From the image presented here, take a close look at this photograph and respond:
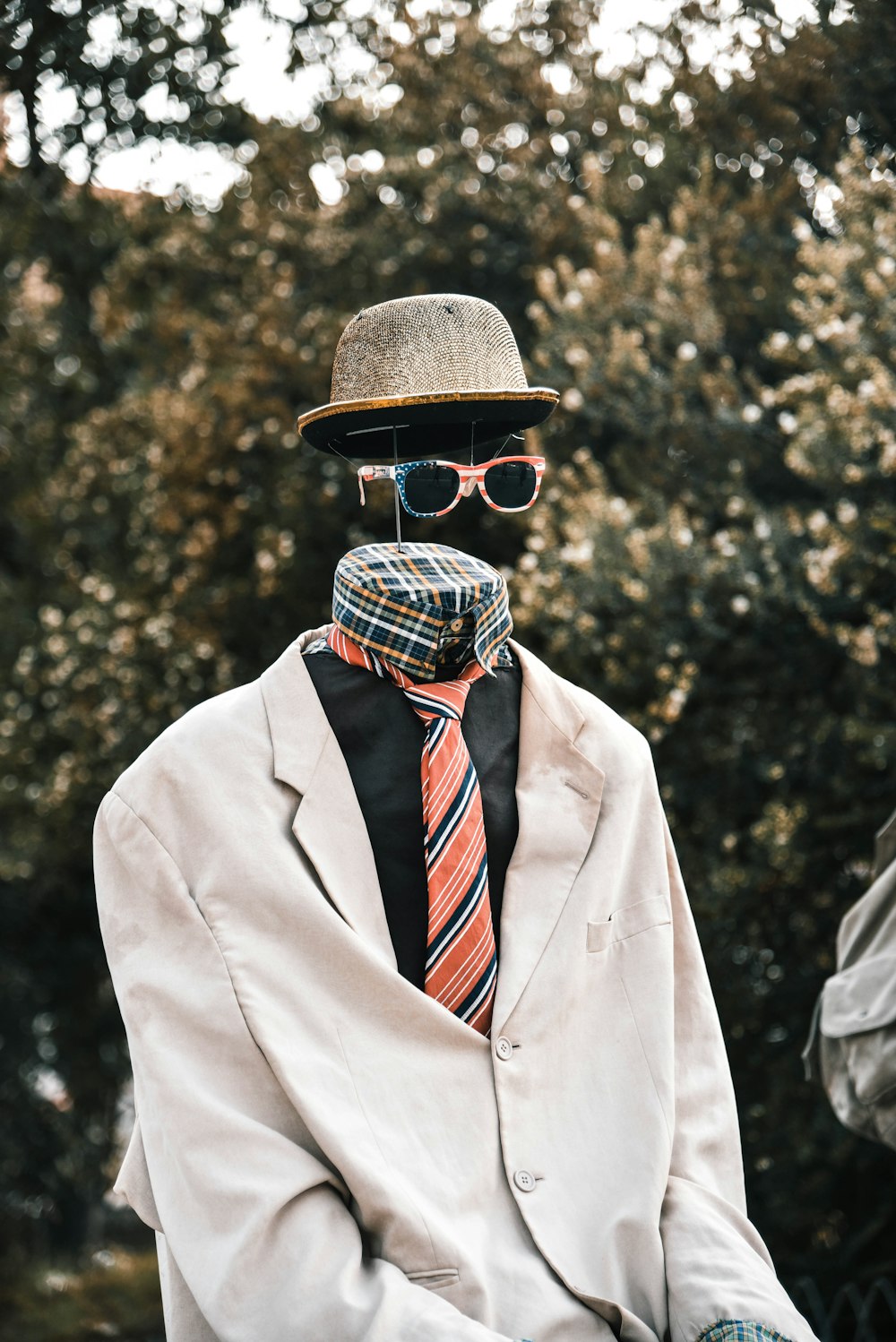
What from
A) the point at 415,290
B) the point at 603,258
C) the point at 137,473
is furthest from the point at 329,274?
the point at 603,258

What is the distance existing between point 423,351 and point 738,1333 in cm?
130

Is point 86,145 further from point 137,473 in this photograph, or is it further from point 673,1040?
point 673,1040

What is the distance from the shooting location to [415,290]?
7.28 meters

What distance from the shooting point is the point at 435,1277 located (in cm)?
161

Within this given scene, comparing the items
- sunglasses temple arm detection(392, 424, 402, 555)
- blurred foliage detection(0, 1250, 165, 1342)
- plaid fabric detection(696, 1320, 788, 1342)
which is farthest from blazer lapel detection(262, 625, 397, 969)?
blurred foliage detection(0, 1250, 165, 1342)

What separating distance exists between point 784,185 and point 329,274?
2633 millimetres

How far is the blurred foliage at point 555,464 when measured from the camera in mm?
4984

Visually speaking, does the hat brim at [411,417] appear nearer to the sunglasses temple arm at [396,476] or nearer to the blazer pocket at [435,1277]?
the sunglasses temple arm at [396,476]

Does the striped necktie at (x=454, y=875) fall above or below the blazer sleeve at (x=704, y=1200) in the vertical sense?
above

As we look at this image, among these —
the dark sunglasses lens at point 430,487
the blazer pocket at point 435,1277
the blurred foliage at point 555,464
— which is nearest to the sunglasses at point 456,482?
the dark sunglasses lens at point 430,487

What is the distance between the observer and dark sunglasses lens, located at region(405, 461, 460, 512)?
2.00 meters

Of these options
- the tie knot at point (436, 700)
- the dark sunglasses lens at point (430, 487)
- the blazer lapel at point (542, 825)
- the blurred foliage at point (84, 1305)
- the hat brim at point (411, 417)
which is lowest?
the blurred foliage at point (84, 1305)

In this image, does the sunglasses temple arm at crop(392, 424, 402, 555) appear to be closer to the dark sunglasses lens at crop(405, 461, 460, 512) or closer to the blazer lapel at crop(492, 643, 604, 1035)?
the dark sunglasses lens at crop(405, 461, 460, 512)

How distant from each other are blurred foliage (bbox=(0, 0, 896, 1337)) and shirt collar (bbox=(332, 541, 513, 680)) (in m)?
2.91
